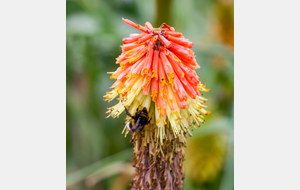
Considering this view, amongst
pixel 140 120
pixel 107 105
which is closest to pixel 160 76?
pixel 140 120

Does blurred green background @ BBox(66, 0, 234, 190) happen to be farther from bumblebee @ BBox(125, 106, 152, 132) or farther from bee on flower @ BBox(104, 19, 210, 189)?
bumblebee @ BBox(125, 106, 152, 132)

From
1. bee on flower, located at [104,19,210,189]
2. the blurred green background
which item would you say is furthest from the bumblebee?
the blurred green background

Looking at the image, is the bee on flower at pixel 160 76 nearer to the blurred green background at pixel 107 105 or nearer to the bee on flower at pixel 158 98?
the bee on flower at pixel 158 98

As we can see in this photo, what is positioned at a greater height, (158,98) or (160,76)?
(160,76)

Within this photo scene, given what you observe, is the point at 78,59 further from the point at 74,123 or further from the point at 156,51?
the point at 156,51

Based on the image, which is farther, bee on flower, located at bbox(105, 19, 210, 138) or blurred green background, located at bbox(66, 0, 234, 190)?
blurred green background, located at bbox(66, 0, 234, 190)

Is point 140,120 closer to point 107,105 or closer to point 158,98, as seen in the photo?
point 158,98

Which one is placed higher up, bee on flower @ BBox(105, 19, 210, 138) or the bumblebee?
bee on flower @ BBox(105, 19, 210, 138)
